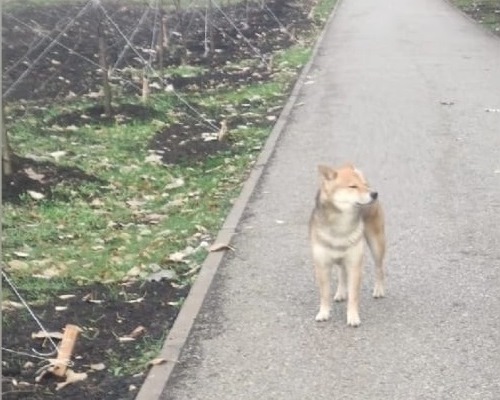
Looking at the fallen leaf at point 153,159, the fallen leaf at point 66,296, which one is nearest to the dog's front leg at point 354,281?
the fallen leaf at point 66,296

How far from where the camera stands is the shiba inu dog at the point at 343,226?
16.2 feet

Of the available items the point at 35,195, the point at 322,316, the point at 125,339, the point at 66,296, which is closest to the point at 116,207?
the point at 35,195

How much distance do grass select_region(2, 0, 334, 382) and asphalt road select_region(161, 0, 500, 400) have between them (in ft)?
1.22

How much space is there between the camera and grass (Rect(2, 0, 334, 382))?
652 cm

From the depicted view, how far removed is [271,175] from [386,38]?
44.0 ft

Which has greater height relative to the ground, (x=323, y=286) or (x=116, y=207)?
(x=323, y=286)

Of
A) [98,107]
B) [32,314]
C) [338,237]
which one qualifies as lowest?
[98,107]

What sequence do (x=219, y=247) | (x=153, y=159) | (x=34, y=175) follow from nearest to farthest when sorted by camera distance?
1. (x=219, y=247)
2. (x=34, y=175)
3. (x=153, y=159)

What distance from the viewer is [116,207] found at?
26.9ft

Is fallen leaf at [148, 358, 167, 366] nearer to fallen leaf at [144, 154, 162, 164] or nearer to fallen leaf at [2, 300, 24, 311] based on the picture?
fallen leaf at [2, 300, 24, 311]

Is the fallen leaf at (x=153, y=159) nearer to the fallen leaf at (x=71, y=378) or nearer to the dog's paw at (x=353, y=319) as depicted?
the dog's paw at (x=353, y=319)

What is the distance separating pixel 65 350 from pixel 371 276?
7.33 ft

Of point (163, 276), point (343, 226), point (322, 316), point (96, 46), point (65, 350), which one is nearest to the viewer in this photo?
point (65, 350)

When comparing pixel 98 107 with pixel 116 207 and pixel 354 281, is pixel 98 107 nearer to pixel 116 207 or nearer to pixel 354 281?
pixel 116 207
